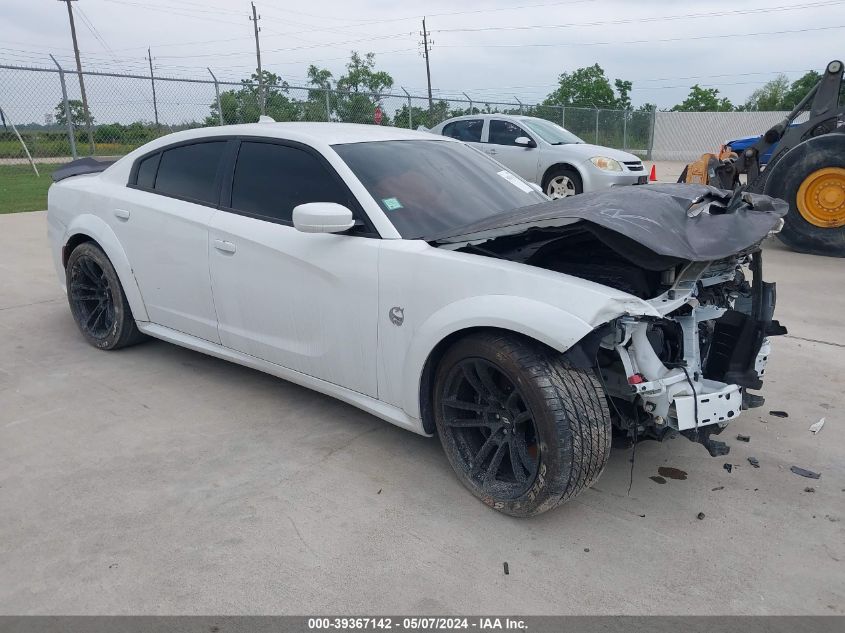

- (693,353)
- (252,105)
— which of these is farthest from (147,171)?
(252,105)

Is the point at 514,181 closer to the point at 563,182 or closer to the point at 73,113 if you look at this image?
the point at 563,182

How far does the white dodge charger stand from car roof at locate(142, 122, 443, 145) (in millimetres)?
19

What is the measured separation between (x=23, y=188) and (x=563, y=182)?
10.9 metres

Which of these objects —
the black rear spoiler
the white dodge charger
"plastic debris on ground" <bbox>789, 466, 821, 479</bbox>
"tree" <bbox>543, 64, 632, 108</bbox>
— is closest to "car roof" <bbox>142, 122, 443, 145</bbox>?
the white dodge charger

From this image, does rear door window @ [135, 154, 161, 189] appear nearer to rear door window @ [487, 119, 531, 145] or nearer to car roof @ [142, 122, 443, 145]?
car roof @ [142, 122, 443, 145]

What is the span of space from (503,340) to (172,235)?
236 centimetres

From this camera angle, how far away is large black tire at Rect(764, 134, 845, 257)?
795cm

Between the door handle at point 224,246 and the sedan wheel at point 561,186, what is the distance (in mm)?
8698

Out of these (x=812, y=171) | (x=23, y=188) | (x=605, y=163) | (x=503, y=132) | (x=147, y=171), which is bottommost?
(x=23, y=188)

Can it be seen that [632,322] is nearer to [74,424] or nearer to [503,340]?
[503,340]

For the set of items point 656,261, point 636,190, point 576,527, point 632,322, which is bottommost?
Result: point 576,527

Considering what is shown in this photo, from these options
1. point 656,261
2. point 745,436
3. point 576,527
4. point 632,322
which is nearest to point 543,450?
point 576,527

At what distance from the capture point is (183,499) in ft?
10.0

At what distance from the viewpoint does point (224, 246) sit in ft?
12.6
